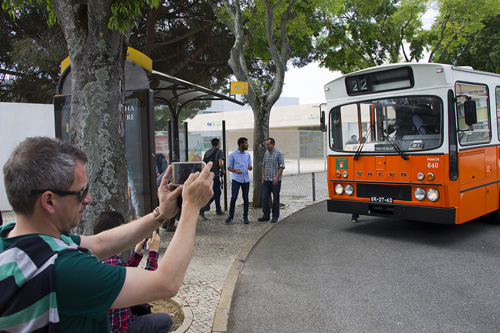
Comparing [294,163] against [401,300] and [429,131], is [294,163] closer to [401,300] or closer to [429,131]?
[429,131]

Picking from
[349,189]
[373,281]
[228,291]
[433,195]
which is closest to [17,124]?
A: [228,291]

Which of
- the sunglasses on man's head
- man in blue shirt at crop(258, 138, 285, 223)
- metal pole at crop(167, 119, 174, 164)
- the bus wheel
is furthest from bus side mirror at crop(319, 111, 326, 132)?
the sunglasses on man's head

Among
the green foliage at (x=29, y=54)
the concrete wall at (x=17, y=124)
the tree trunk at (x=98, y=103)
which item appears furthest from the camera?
the green foliage at (x=29, y=54)

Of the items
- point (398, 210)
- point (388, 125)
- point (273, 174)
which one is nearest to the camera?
point (398, 210)

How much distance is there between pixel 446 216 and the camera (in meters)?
6.40

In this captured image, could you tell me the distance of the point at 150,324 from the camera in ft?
8.66

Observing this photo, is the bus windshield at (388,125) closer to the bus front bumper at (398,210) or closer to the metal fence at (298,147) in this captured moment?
the bus front bumper at (398,210)

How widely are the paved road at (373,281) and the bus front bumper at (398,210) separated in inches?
19.2

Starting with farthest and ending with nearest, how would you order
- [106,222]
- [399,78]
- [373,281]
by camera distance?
[399,78]
[373,281]
[106,222]

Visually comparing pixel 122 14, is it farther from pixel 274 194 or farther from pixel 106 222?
pixel 274 194

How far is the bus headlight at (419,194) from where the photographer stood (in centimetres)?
665

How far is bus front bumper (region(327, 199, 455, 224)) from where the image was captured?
641 cm

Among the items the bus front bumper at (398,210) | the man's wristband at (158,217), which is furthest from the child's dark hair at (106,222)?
the bus front bumper at (398,210)

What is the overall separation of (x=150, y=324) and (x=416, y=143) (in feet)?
18.4
